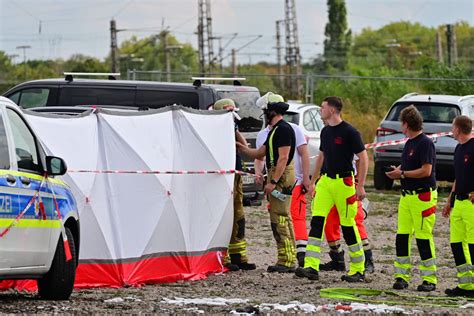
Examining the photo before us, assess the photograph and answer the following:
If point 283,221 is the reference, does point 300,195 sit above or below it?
above

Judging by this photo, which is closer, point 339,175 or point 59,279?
point 59,279

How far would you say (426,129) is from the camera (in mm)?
23625

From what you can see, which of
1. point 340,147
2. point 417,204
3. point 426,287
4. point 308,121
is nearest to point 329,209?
point 340,147

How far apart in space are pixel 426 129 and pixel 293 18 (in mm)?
54407

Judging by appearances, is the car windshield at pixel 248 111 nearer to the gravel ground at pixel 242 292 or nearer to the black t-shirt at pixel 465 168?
the gravel ground at pixel 242 292

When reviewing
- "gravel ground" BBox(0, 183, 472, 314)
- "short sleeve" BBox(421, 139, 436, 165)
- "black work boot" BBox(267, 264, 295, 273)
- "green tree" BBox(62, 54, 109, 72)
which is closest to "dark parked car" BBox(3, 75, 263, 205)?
"gravel ground" BBox(0, 183, 472, 314)

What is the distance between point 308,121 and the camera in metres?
24.1

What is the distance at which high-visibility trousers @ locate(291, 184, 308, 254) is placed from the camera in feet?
44.6

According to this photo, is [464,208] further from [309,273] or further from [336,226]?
[336,226]

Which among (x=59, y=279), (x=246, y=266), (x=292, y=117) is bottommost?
(x=246, y=266)

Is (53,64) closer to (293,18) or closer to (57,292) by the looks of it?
(293,18)

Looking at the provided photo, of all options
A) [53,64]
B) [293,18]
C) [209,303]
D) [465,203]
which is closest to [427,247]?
[465,203]

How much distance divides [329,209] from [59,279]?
10.4 feet

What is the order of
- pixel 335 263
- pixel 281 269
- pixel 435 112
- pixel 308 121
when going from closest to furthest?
pixel 281 269 < pixel 335 263 < pixel 435 112 < pixel 308 121
